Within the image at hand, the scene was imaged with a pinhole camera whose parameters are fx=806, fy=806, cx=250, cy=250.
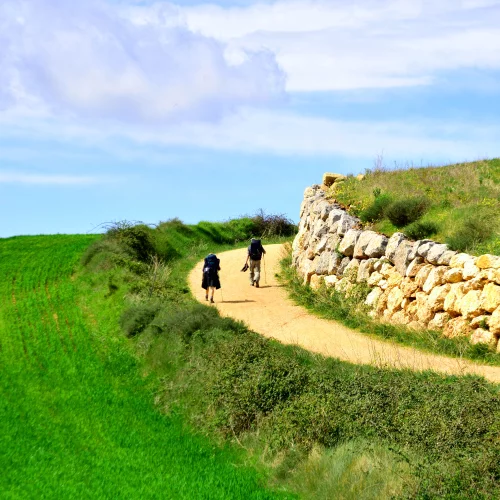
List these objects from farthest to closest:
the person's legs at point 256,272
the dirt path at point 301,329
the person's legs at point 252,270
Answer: the person's legs at point 256,272
the person's legs at point 252,270
the dirt path at point 301,329

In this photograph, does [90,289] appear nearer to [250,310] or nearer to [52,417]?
[250,310]

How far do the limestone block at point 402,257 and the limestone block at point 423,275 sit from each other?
0.90 meters

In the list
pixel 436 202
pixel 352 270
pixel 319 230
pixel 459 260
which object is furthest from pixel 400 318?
pixel 319 230

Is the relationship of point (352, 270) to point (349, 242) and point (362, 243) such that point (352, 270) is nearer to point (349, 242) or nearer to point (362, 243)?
point (362, 243)

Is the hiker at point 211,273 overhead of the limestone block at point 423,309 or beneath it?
overhead

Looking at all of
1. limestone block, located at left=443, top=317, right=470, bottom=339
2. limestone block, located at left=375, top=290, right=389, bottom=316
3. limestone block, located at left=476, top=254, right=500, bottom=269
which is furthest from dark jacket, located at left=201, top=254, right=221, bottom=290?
limestone block, located at left=476, top=254, right=500, bottom=269

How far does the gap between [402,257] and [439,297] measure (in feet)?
8.59

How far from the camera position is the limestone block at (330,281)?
2922cm

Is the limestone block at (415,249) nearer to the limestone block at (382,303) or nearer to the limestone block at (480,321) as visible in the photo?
the limestone block at (382,303)

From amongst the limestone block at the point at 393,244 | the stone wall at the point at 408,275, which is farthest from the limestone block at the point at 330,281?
the limestone block at the point at 393,244

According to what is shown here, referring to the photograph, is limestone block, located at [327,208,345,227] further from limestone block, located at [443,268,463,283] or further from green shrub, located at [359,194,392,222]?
limestone block, located at [443,268,463,283]

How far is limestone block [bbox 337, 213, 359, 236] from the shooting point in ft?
99.3

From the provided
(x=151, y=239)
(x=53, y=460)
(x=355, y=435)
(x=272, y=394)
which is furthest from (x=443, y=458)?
(x=151, y=239)

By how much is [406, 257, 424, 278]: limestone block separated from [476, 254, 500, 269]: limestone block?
2.47 meters
